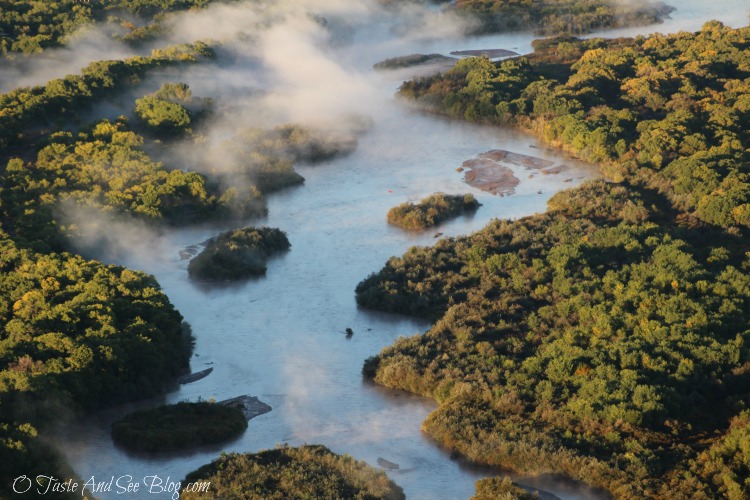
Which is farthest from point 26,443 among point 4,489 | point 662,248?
point 662,248

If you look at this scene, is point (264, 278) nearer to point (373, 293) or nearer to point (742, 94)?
point (373, 293)

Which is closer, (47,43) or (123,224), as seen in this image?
(123,224)

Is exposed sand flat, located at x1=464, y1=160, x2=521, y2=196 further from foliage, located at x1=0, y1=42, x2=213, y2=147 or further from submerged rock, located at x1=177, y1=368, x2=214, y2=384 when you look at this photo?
foliage, located at x1=0, y1=42, x2=213, y2=147

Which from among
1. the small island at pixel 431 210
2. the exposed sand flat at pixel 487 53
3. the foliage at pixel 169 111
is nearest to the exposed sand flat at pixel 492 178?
the small island at pixel 431 210

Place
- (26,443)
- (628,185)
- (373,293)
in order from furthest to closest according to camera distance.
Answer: (628,185) < (373,293) < (26,443)

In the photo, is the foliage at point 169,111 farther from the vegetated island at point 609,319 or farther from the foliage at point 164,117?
the vegetated island at point 609,319

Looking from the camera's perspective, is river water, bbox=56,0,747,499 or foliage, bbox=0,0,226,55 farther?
foliage, bbox=0,0,226,55

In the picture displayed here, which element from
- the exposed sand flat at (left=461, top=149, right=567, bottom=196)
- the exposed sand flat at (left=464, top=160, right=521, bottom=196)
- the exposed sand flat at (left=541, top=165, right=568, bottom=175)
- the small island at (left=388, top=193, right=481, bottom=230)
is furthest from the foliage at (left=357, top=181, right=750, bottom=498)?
the exposed sand flat at (left=541, top=165, right=568, bottom=175)
